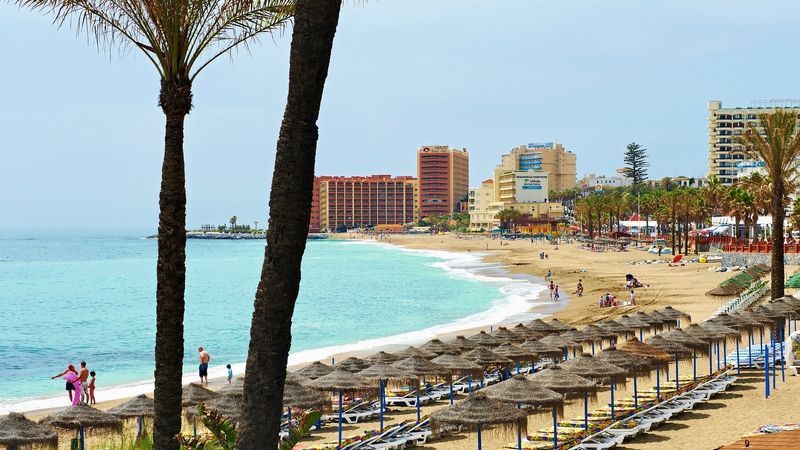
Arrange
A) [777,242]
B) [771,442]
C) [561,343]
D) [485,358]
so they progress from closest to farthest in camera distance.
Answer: [771,442]
[485,358]
[561,343]
[777,242]

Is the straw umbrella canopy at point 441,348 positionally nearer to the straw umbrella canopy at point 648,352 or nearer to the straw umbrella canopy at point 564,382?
the straw umbrella canopy at point 648,352

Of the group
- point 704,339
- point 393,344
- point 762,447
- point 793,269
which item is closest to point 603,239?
point 793,269

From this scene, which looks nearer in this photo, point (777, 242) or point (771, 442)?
point (771, 442)

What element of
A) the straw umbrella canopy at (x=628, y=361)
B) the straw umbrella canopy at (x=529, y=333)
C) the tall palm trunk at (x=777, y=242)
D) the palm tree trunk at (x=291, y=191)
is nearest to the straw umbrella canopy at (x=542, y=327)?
the straw umbrella canopy at (x=529, y=333)

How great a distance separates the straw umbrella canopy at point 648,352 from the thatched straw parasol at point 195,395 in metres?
8.14

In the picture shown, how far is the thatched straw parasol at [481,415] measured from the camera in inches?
464

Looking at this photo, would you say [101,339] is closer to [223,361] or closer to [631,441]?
[223,361]

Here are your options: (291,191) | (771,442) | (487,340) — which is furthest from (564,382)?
(291,191)

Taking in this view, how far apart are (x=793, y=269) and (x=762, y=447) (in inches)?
1464

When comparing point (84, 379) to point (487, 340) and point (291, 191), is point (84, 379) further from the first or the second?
point (291, 191)

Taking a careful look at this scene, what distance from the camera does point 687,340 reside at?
1709 cm

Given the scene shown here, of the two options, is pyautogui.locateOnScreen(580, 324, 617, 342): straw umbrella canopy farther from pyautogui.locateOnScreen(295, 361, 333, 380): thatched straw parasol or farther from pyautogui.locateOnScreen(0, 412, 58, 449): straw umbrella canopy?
pyautogui.locateOnScreen(0, 412, 58, 449): straw umbrella canopy

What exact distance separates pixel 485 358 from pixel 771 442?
9237 millimetres

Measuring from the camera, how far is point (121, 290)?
73250mm
